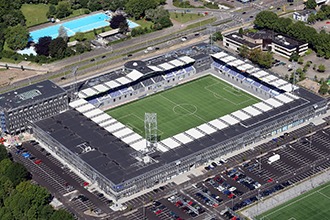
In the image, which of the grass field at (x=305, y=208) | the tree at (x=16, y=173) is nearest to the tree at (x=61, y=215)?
the tree at (x=16, y=173)

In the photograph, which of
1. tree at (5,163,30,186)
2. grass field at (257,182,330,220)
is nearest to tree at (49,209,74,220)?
tree at (5,163,30,186)

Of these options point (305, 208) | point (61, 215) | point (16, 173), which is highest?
point (61, 215)

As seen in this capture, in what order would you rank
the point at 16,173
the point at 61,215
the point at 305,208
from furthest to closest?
1. the point at 16,173
2. the point at 305,208
3. the point at 61,215

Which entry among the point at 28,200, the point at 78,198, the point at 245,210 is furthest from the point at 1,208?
the point at 245,210

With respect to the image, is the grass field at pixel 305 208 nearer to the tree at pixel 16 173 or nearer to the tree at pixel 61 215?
the tree at pixel 61 215

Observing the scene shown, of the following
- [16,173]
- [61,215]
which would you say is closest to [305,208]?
[61,215]

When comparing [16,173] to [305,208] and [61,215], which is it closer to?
[61,215]

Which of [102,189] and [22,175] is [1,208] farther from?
[102,189]

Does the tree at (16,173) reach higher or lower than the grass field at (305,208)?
higher
